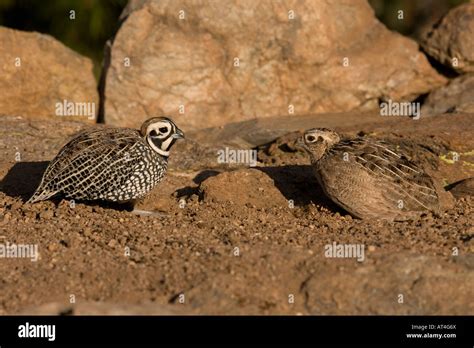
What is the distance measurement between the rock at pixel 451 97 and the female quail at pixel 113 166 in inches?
188

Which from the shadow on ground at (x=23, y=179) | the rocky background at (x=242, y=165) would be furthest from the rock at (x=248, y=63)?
the shadow on ground at (x=23, y=179)

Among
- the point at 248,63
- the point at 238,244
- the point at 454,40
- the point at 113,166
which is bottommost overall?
the point at 238,244

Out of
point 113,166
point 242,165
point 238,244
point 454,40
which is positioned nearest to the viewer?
point 238,244

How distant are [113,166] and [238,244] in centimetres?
191

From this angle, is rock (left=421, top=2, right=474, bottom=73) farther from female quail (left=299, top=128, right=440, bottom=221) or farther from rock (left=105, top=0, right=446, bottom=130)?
female quail (left=299, top=128, right=440, bottom=221)

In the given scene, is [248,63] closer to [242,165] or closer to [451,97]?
[242,165]

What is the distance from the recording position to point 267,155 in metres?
10.9

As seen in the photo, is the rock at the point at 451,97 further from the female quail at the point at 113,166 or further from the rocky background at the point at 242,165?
the female quail at the point at 113,166

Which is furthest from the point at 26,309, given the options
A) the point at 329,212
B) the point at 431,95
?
the point at 431,95

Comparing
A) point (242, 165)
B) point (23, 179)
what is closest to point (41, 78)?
point (23, 179)

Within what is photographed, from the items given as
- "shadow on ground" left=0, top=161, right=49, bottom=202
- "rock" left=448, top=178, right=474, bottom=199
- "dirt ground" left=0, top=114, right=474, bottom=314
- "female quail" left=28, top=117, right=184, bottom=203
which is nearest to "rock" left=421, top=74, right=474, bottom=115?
"dirt ground" left=0, top=114, right=474, bottom=314

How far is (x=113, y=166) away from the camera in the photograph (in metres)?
8.80

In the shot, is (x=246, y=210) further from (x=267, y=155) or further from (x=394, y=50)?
(x=394, y=50)

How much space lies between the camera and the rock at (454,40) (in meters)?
12.6
